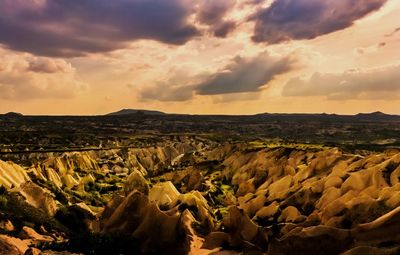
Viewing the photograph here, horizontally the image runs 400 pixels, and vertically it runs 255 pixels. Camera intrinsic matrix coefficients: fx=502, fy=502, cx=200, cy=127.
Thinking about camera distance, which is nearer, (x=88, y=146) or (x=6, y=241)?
(x=6, y=241)

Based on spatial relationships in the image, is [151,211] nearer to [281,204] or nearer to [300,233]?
[300,233]

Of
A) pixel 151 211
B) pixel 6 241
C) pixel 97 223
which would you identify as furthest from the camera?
pixel 97 223

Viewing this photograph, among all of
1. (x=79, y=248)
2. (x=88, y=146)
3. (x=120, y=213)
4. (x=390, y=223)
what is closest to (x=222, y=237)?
(x=120, y=213)

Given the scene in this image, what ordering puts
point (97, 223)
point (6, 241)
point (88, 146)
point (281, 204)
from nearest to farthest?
1. point (6, 241)
2. point (97, 223)
3. point (281, 204)
4. point (88, 146)

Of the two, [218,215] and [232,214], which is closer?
[232,214]

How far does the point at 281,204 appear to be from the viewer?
6912cm

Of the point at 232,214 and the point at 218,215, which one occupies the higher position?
the point at 232,214

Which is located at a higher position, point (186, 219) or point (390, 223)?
point (390, 223)

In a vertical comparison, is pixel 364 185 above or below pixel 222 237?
above

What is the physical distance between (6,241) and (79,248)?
6792mm

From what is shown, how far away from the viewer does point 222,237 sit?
186 feet

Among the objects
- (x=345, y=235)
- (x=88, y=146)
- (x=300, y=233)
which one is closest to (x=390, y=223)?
(x=345, y=235)

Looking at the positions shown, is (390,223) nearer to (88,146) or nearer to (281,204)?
(281,204)

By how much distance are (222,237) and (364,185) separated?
20.1m
